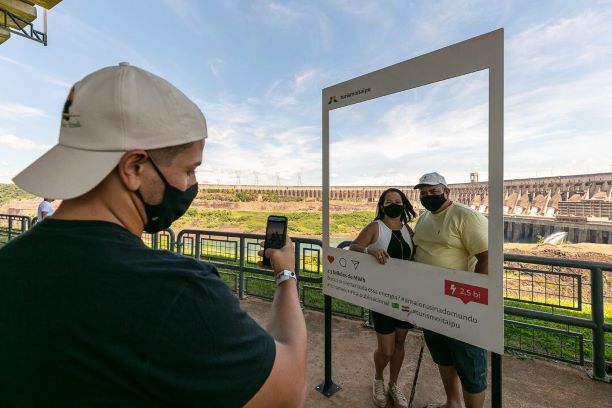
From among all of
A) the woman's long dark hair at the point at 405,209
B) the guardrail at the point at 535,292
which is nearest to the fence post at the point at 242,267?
the guardrail at the point at 535,292

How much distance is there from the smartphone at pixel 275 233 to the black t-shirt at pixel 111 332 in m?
0.72

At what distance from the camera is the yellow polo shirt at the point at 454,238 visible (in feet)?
6.26

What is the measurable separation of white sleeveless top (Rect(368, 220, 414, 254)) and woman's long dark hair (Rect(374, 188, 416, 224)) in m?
0.06

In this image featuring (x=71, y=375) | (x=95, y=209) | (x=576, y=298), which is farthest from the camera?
(x=576, y=298)

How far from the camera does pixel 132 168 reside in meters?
0.72

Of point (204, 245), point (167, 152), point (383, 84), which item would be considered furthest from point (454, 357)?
point (204, 245)

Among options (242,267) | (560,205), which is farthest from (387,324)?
(560,205)

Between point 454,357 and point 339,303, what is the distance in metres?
3.20

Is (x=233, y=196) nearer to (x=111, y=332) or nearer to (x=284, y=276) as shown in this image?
(x=284, y=276)

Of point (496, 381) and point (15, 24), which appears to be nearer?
point (496, 381)

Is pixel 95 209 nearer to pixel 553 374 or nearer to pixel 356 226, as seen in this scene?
pixel 356 226

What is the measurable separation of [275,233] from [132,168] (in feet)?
2.78

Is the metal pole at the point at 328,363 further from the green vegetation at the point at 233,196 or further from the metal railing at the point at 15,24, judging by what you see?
the green vegetation at the point at 233,196

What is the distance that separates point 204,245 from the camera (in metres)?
5.75
